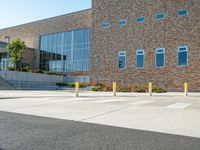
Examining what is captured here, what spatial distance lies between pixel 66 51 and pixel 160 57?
2006cm

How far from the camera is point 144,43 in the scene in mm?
33125

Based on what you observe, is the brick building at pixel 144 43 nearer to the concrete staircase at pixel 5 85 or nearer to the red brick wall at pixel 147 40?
the red brick wall at pixel 147 40

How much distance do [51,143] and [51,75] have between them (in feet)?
116

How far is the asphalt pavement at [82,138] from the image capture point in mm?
4648

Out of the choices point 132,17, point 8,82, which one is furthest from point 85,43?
point 8,82

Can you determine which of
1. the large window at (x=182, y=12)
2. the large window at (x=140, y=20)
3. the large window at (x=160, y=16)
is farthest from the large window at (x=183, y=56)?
the large window at (x=140, y=20)

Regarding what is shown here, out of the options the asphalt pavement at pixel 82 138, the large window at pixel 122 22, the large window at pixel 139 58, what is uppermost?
the large window at pixel 122 22

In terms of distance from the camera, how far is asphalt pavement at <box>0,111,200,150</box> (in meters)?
4.65

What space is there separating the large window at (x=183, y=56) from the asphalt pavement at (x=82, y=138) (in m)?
25.5

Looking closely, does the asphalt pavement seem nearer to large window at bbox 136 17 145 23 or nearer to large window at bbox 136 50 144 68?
large window at bbox 136 50 144 68

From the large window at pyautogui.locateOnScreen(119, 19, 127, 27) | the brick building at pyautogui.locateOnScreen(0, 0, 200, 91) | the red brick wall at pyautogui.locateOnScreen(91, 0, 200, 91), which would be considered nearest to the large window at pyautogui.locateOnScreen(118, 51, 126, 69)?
the brick building at pyautogui.locateOnScreen(0, 0, 200, 91)

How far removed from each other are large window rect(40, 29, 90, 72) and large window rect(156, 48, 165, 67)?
13825 millimetres

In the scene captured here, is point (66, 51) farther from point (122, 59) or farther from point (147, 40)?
point (147, 40)

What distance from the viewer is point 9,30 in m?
55.9
